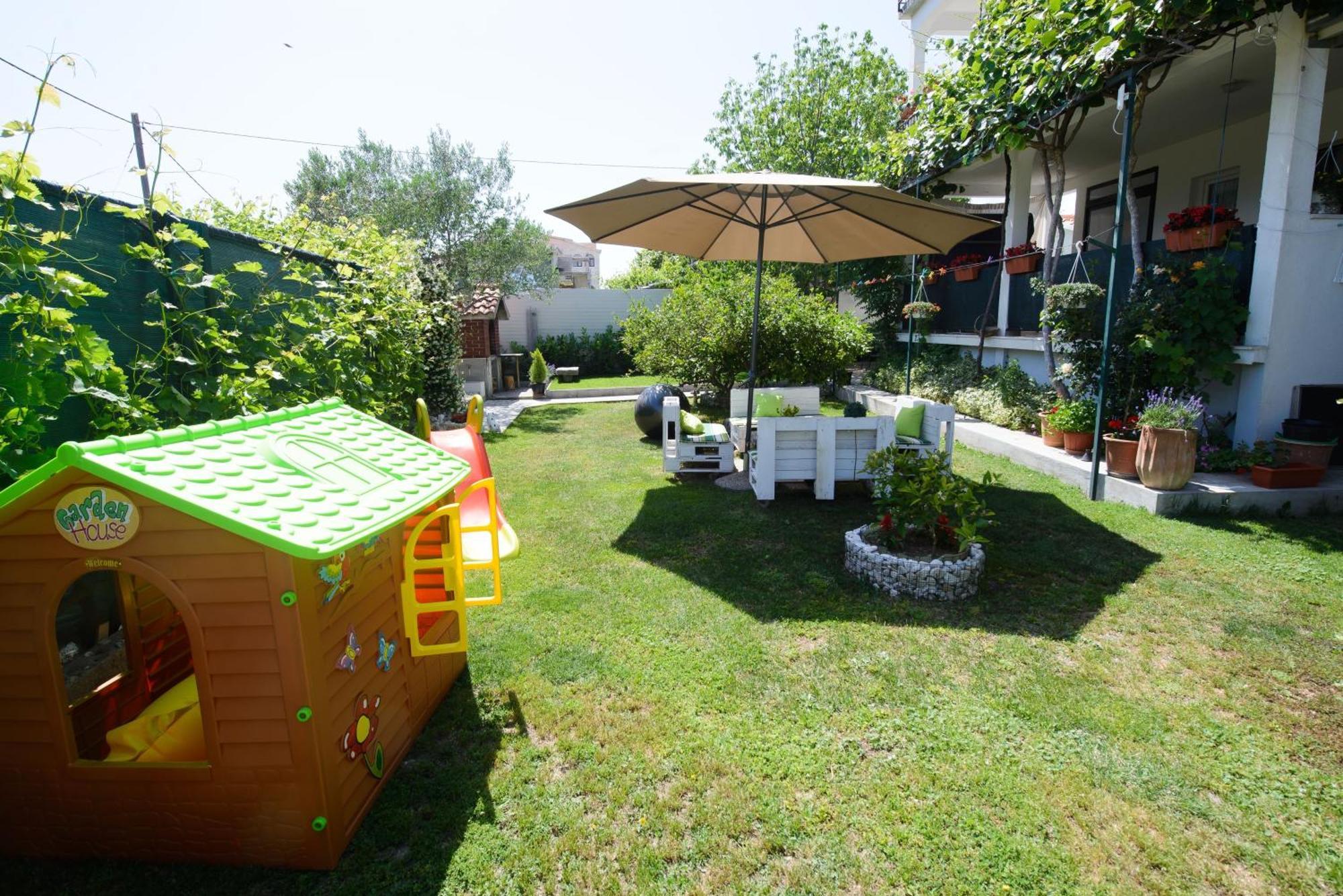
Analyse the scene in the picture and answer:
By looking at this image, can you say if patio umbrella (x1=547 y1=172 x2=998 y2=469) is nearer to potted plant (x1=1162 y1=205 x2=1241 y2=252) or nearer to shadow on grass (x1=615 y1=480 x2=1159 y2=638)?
shadow on grass (x1=615 y1=480 x2=1159 y2=638)

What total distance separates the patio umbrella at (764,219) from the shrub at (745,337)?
2525 millimetres

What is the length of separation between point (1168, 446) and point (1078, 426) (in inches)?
60.4

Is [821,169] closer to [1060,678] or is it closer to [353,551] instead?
[1060,678]

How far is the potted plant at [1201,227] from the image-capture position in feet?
20.4

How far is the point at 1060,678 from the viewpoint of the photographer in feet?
10.5

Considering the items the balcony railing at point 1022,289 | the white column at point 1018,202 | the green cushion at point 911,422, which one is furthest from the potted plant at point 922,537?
the white column at point 1018,202

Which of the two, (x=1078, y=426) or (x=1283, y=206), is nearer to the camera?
(x=1283, y=206)

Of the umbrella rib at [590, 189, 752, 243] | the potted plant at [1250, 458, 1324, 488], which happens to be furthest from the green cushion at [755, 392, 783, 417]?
the potted plant at [1250, 458, 1324, 488]

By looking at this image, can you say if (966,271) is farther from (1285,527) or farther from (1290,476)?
(1285,527)

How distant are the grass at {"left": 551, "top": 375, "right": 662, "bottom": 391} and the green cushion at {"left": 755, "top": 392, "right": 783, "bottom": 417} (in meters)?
9.91

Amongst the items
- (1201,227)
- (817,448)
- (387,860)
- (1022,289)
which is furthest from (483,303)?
(387,860)

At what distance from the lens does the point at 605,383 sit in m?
18.6

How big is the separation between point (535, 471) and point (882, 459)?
425 centimetres

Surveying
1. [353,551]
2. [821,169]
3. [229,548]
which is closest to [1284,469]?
[353,551]
